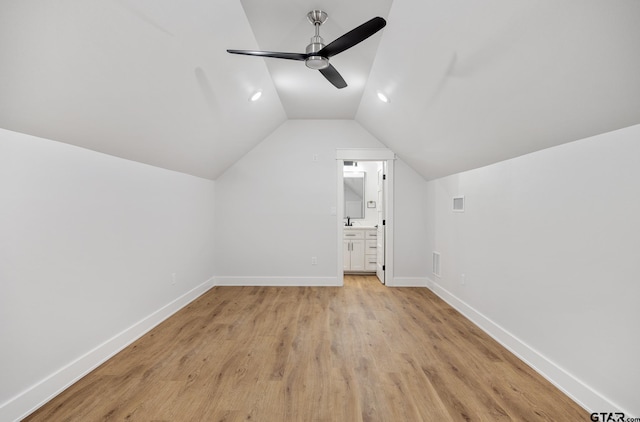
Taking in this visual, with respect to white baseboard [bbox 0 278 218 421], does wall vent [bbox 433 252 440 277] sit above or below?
above

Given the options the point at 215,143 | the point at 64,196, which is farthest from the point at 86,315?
the point at 215,143

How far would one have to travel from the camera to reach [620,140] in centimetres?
166

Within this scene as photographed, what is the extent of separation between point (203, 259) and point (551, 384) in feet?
13.2

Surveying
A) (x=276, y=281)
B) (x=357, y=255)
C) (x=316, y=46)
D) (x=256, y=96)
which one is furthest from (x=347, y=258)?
(x=316, y=46)

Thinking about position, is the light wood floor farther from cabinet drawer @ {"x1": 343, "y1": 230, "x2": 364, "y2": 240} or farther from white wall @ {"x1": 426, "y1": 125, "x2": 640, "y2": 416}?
cabinet drawer @ {"x1": 343, "y1": 230, "x2": 364, "y2": 240}

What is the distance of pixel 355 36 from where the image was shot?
1.83 meters

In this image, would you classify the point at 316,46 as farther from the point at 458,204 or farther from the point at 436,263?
the point at 436,263

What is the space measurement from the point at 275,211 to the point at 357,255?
178 cm

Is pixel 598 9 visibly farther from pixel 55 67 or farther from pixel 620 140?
pixel 55 67

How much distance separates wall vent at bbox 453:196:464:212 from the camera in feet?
11.6

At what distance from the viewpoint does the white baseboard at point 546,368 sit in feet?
5.74

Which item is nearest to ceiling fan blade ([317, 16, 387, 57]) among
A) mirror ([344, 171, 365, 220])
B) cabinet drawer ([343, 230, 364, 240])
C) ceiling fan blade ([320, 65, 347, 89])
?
ceiling fan blade ([320, 65, 347, 89])

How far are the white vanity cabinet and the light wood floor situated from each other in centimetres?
201

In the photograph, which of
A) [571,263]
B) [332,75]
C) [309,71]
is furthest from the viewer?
[309,71]
